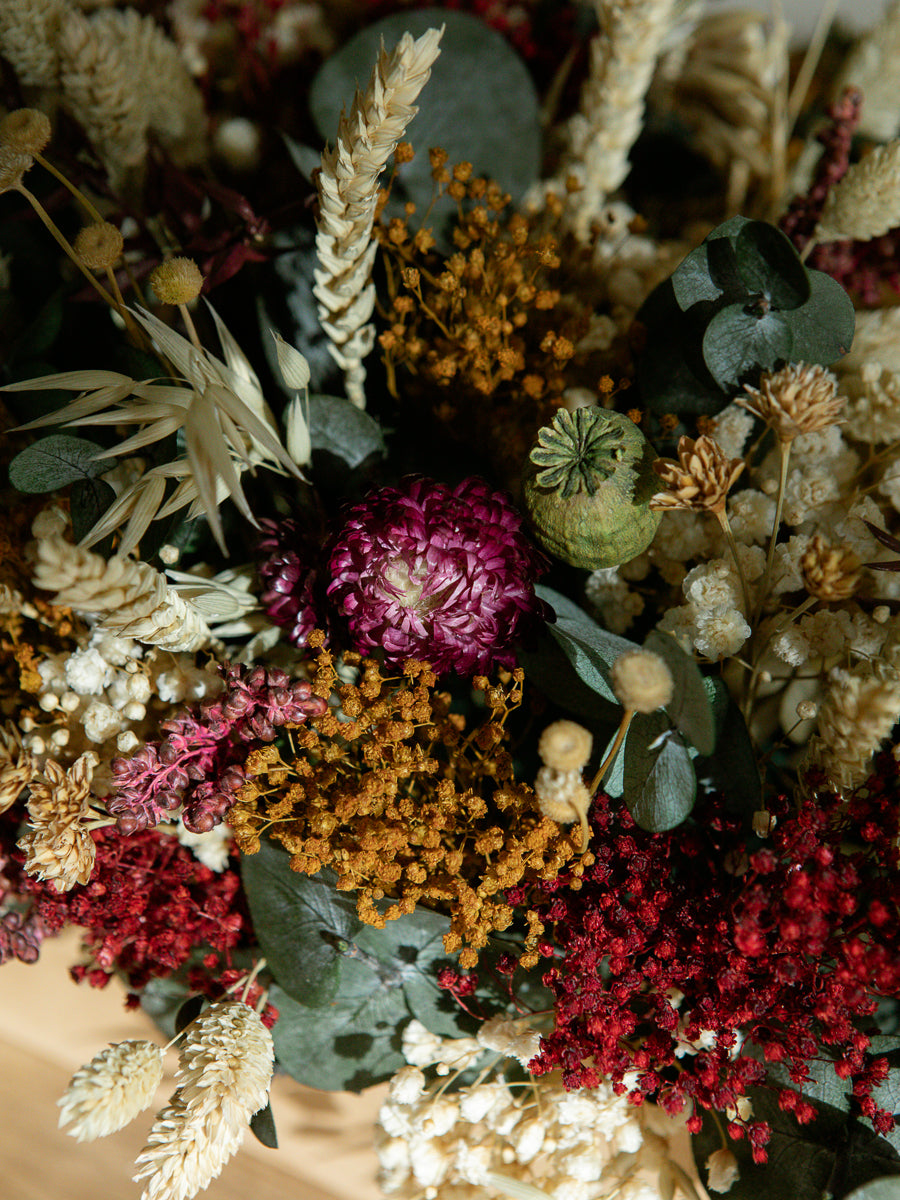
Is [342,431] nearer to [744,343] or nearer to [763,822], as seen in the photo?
[744,343]

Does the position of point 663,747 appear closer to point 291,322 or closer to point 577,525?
point 577,525

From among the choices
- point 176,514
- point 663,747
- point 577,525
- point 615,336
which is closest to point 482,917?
point 663,747

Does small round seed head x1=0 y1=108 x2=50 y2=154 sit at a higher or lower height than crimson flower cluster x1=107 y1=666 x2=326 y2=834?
higher

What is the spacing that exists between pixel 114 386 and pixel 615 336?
515 millimetres

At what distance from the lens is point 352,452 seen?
0.80 metres

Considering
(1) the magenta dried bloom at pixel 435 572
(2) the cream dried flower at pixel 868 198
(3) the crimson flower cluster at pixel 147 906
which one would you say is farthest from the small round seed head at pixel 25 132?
(2) the cream dried flower at pixel 868 198

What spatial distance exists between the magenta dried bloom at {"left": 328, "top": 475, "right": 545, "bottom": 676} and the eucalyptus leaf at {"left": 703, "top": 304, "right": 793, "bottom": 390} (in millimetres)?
241

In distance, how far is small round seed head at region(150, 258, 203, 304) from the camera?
571 mm

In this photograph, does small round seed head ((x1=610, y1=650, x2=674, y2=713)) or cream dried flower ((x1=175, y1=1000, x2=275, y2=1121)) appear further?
cream dried flower ((x1=175, y1=1000, x2=275, y2=1121))

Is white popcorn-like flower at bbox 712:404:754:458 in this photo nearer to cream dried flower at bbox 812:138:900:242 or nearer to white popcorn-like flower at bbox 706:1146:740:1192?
cream dried flower at bbox 812:138:900:242

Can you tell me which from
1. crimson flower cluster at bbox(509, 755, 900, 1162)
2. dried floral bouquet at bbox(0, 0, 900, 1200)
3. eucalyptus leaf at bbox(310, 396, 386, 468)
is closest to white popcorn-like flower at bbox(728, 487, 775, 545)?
dried floral bouquet at bbox(0, 0, 900, 1200)

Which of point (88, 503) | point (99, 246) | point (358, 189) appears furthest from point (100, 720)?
point (358, 189)

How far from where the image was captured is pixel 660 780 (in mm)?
636

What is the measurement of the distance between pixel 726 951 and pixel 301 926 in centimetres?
40
